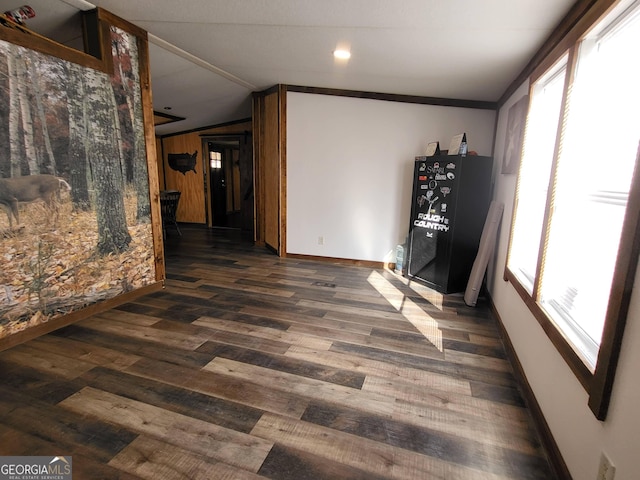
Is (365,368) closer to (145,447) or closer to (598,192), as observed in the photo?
(145,447)

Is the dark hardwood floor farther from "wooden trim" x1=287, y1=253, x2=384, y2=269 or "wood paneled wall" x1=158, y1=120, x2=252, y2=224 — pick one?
"wood paneled wall" x1=158, y1=120, x2=252, y2=224

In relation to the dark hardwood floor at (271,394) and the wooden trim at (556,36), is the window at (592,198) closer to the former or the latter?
the wooden trim at (556,36)

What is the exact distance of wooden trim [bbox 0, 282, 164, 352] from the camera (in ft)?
7.25

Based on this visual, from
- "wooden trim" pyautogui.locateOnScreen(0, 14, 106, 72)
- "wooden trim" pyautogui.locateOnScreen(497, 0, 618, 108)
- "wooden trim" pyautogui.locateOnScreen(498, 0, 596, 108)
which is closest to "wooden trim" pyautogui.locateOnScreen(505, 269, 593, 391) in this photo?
"wooden trim" pyautogui.locateOnScreen(497, 0, 618, 108)

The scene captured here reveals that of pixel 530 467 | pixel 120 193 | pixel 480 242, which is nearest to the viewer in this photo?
pixel 530 467

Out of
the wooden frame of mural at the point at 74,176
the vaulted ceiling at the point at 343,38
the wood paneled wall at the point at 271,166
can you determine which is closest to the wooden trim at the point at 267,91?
the wood paneled wall at the point at 271,166

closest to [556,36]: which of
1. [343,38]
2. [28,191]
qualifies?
[343,38]

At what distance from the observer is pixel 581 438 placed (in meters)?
1.24

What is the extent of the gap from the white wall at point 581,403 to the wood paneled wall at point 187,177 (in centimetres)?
718

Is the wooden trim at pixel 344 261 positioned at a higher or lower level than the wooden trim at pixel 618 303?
lower

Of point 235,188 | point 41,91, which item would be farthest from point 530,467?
point 235,188

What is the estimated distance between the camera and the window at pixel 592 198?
1229 mm

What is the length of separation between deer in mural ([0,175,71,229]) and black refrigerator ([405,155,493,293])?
142 inches

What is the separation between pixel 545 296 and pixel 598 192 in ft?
2.39
